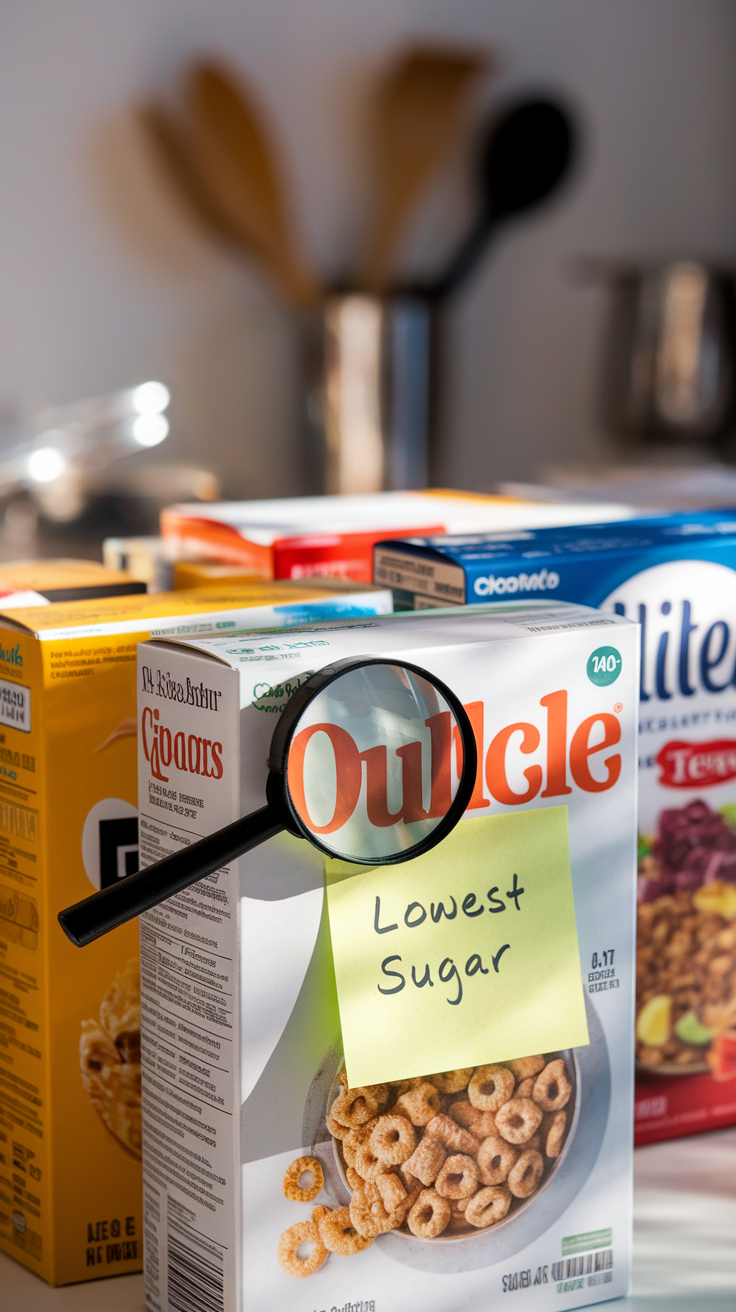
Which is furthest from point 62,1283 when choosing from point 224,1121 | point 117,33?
point 117,33

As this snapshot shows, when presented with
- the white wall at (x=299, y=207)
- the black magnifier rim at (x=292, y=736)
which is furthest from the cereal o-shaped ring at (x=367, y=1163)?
the white wall at (x=299, y=207)

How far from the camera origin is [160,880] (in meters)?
0.44

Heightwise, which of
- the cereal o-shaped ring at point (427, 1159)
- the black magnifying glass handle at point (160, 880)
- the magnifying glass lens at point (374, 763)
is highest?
the magnifying glass lens at point (374, 763)

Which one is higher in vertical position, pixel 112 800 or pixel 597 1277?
pixel 112 800

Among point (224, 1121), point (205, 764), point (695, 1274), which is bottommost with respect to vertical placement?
point (695, 1274)

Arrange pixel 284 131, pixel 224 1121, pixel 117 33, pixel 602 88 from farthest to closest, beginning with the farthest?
pixel 602 88 < pixel 284 131 < pixel 117 33 < pixel 224 1121

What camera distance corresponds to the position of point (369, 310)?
86.3 inches

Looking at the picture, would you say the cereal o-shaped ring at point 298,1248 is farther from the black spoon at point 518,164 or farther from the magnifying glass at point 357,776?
the black spoon at point 518,164

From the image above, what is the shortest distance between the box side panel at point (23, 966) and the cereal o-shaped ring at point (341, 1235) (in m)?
0.14

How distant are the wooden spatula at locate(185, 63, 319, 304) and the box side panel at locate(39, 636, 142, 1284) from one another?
195cm

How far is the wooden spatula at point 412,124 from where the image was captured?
95.1 inches

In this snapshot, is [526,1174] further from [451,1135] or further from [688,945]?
[688,945]

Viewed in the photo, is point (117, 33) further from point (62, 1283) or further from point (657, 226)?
point (62, 1283)

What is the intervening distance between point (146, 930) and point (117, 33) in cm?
204
